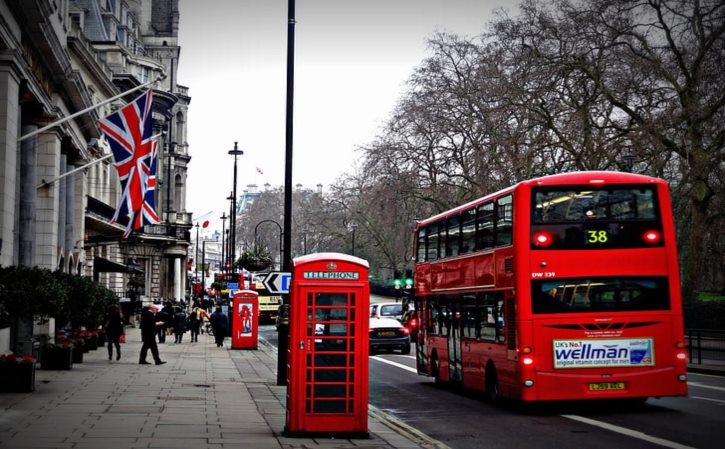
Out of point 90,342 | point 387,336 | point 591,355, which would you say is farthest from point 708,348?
point 90,342

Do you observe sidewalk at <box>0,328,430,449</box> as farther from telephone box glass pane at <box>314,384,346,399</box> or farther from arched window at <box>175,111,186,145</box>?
arched window at <box>175,111,186,145</box>

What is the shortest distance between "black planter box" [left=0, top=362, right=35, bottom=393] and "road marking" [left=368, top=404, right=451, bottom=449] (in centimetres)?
651

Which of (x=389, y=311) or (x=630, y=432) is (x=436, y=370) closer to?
(x=630, y=432)

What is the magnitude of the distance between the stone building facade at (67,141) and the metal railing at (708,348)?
17664mm

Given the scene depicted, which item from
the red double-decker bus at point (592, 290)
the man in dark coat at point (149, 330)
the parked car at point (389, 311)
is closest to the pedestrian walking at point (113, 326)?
the man in dark coat at point (149, 330)

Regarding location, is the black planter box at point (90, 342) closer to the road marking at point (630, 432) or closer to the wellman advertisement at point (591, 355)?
the wellman advertisement at point (591, 355)

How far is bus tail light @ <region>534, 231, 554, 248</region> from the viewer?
17.0 m

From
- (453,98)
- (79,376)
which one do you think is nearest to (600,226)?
(79,376)

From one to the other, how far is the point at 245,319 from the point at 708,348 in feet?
61.9

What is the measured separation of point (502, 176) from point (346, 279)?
39.2 meters

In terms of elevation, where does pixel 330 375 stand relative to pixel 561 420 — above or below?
above

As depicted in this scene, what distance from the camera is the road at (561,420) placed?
13820 mm

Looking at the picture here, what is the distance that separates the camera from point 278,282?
74.2ft

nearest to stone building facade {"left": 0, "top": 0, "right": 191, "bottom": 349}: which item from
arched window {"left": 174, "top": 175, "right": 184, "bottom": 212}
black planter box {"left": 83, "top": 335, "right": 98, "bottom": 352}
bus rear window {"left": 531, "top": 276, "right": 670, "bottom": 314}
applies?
black planter box {"left": 83, "top": 335, "right": 98, "bottom": 352}
